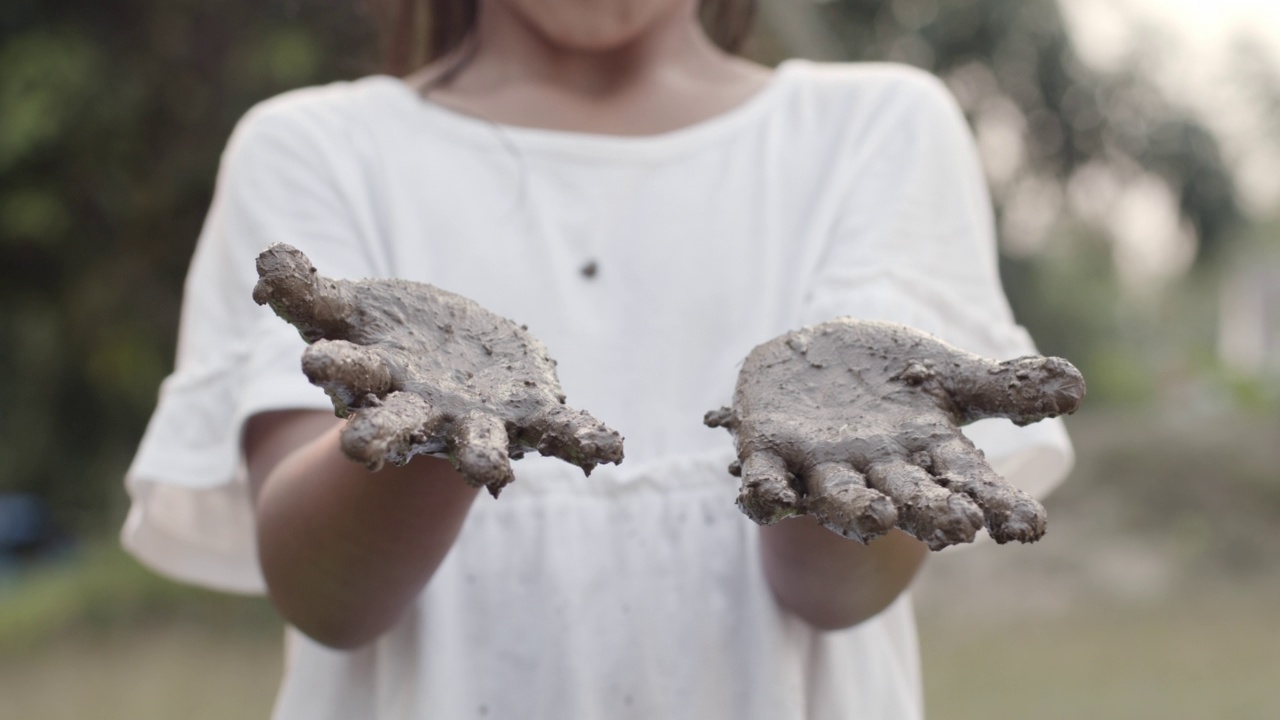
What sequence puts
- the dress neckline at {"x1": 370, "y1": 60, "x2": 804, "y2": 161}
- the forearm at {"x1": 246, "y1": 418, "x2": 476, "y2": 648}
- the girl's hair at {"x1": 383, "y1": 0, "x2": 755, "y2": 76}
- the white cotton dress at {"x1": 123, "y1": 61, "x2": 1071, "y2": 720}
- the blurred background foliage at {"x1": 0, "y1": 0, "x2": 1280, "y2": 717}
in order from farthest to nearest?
the blurred background foliage at {"x1": 0, "y1": 0, "x2": 1280, "y2": 717} → the girl's hair at {"x1": 383, "y1": 0, "x2": 755, "y2": 76} → the dress neckline at {"x1": 370, "y1": 60, "x2": 804, "y2": 161} → the white cotton dress at {"x1": 123, "y1": 61, "x2": 1071, "y2": 720} → the forearm at {"x1": 246, "y1": 418, "x2": 476, "y2": 648}

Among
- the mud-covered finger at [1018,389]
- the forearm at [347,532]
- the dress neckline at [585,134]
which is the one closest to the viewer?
the mud-covered finger at [1018,389]

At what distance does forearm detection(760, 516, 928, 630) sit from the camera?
A: 1103 millimetres

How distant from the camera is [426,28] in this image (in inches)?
68.2

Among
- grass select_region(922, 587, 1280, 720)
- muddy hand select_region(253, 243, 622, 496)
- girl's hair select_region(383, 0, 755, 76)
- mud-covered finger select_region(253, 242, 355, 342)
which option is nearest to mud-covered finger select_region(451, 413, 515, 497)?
muddy hand select_region(253, 243, 622, 496)

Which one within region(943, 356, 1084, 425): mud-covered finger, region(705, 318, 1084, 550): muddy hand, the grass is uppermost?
region(943, 356, 1084, 425): mud-covered finger

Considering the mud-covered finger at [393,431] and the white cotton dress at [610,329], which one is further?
the white cotton dress at [610,329]

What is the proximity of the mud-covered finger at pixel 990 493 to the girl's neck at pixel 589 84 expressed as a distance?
2.47 feet

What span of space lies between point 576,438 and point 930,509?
9.1 inches

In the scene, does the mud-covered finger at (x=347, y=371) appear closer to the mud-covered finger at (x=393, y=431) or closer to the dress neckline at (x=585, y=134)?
the mud-covered finger at (x=393, y=431)

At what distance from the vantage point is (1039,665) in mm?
5465

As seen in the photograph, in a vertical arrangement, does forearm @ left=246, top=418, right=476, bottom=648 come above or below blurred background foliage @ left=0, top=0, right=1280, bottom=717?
above

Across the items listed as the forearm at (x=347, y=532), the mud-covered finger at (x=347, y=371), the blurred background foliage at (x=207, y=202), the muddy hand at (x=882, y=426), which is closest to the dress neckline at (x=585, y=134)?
the forearm at (x=347, y=532)

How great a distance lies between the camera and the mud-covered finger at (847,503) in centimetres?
78

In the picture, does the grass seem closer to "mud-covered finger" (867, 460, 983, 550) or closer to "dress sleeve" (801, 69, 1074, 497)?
"dress sleeve" (801, 69, 1074, 497)
